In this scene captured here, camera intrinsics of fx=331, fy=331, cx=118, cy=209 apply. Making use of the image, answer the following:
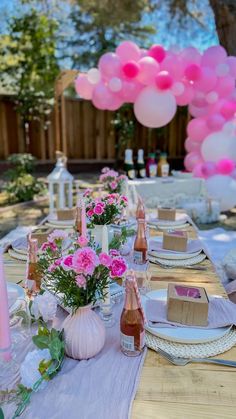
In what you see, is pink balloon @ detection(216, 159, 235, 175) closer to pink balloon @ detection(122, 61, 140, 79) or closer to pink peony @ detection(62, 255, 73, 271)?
pink balloon @ detection(122, 61, 140, 79)

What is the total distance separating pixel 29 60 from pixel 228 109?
319 cm

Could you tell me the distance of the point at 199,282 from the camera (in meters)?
1.15

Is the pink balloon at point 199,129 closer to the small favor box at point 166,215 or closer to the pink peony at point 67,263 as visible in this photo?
the small favor box at point 166,215

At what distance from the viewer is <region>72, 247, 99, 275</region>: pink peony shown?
0.67 meters

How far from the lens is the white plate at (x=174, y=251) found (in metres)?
1.35

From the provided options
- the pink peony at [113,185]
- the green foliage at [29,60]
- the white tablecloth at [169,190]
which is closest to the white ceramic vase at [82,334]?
the pink peony at [113,185]

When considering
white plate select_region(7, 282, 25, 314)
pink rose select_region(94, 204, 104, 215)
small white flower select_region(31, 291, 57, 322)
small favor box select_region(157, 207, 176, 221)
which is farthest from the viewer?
small favor box select_region(157, 207, 176, 221)

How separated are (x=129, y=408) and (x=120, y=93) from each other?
311cm

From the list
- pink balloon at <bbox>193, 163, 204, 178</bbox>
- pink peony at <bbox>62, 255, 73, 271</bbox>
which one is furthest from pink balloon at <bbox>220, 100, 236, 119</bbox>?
pink peony at <bbox>62, 255, 73, 271</bbox>

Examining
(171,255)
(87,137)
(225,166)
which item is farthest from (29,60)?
(171,255)

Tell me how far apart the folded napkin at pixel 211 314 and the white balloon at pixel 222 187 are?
8.25 ft

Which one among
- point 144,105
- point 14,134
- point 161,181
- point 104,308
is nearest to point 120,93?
point 144,105

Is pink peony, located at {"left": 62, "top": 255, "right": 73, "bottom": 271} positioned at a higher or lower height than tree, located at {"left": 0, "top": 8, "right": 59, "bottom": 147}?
lower

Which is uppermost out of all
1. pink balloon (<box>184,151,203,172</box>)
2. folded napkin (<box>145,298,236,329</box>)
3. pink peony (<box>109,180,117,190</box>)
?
pink balloon (<box>184,151,203,172</box>)
